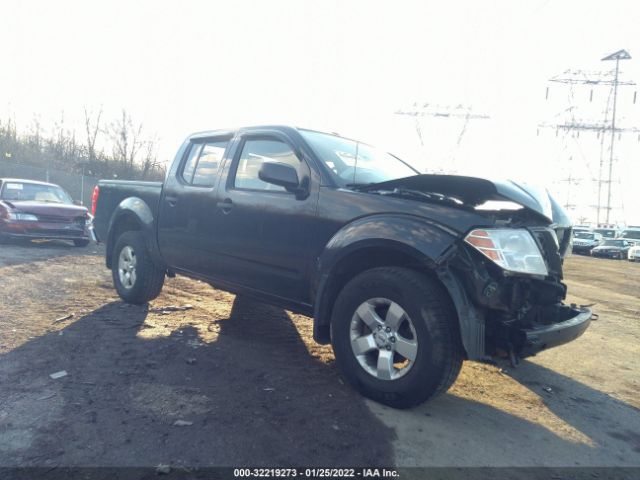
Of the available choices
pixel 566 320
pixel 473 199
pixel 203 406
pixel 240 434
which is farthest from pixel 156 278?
pixel 566 320

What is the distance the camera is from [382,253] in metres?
3.20

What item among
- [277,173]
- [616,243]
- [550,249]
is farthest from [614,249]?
[277,173]

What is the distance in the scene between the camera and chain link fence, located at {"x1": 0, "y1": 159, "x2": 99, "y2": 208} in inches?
899

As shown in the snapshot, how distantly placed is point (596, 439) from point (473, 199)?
67.4 inches

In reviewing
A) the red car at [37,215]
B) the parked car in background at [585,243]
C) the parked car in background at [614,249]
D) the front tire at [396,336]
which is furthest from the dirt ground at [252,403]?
the parked car in background at [585,243]

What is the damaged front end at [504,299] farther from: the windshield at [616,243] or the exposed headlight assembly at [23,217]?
the windshield at [616,243]

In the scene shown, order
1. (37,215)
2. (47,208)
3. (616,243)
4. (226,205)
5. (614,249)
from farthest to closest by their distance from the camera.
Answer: (616,243) < (614,249) < (47,208) < (37,215) < (226,205)

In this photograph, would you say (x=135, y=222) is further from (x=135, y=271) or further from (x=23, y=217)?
(x=23, y=217)

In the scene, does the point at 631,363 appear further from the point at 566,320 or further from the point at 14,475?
the point at 14,475

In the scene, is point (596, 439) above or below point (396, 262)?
below

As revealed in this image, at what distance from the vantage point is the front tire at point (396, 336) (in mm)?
2760

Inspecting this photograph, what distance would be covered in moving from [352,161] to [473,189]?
4.10ft

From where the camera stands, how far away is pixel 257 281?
388 centimetres

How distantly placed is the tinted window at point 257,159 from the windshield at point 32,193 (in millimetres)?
8264
